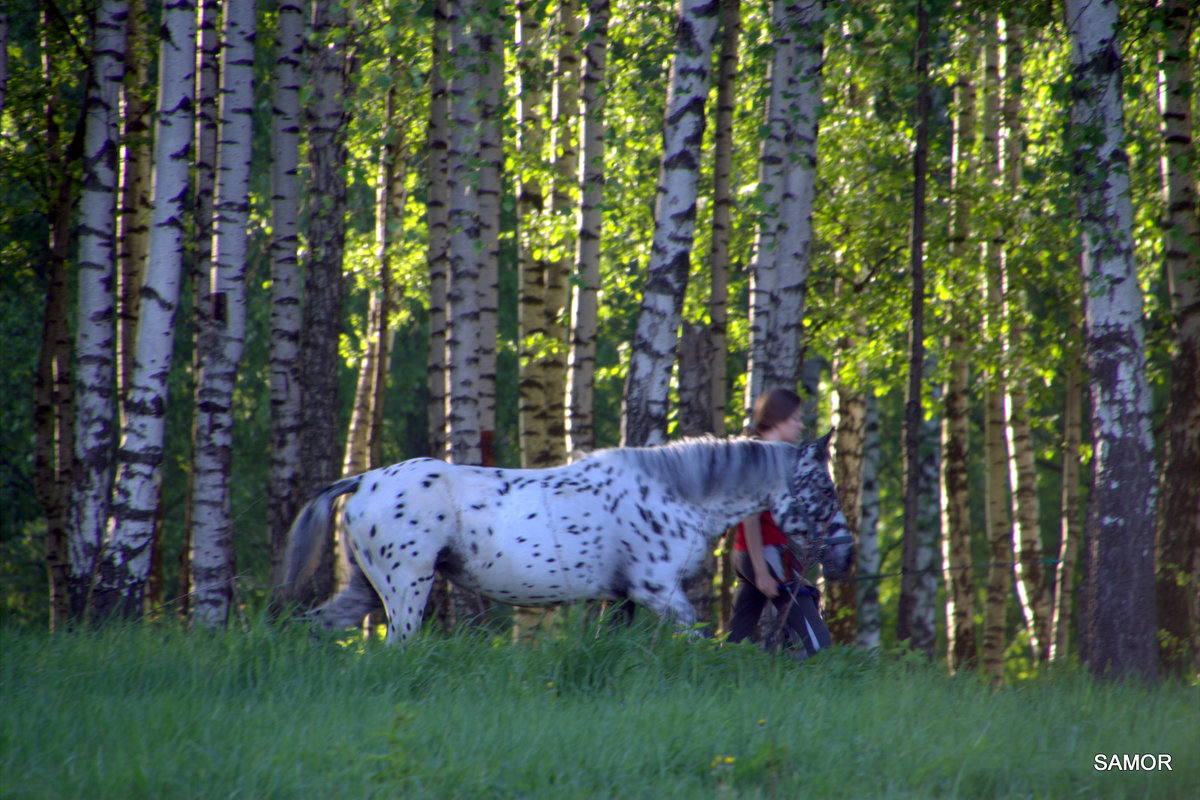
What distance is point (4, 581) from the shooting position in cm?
1914

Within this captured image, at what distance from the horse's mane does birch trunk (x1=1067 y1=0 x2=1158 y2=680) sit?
1932mm

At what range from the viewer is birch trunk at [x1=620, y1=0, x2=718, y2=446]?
6.97 m

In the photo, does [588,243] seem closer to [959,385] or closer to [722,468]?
[722,468]

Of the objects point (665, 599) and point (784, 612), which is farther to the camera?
point (665, 599)

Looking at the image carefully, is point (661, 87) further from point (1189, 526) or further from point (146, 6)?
point (1189, 526)

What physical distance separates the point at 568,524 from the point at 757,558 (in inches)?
48.4

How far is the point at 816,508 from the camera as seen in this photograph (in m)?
6.21

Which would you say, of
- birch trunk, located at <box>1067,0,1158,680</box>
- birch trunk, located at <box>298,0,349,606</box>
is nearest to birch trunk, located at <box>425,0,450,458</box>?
birch trunk, located at <box>298,0,349,606</box>

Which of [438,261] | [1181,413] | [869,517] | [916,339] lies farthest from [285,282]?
[869,517]

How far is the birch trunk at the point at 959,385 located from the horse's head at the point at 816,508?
6.66 metres

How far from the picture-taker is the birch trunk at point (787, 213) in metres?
8.15

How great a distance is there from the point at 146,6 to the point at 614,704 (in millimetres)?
10780

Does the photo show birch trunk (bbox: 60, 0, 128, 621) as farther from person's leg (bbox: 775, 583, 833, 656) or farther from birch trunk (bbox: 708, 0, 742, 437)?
birch trunk (bbox: 708, 0, 742, 437)

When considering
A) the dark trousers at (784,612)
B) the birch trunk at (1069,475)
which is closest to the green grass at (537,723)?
the dark trousers at (784,612)
